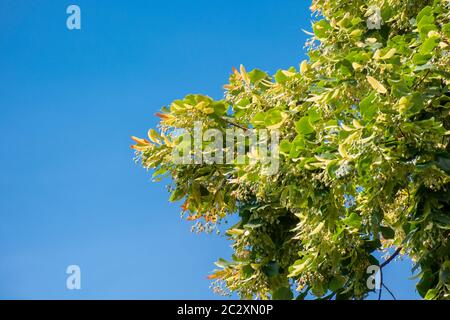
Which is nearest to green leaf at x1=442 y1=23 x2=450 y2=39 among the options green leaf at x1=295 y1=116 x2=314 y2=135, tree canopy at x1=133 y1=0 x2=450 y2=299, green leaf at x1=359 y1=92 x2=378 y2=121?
tree canopy at x1=133 y1=0 x2=450 y2=299

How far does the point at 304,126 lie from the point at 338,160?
662 millimetres

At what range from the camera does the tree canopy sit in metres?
6.05

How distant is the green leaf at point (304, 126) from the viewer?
6.58 meters

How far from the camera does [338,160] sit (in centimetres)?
605

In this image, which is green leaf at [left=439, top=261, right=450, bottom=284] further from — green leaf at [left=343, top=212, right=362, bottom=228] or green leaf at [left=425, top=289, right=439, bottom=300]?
green leaf at [left=343, top=212, right=362, bottom=228]

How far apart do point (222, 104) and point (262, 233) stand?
1.46m

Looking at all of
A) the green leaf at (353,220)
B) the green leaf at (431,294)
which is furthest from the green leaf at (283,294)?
the green leaf at (431,294)

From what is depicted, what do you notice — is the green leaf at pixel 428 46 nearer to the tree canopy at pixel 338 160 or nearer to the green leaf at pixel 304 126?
the tree canopy at pixel 338 160

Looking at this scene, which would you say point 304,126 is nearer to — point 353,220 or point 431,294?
point 353,220

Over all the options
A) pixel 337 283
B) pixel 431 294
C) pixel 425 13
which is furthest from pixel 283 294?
pixel 425 13

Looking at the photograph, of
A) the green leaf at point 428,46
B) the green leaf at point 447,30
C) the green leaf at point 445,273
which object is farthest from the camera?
the green leaf at point 445,273

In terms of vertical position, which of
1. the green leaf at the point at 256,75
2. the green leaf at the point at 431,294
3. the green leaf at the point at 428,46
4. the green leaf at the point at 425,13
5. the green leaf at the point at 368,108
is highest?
the green leaf at the point at 256,75

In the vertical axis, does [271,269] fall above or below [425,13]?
below

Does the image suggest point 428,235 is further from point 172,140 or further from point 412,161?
point 172,140
